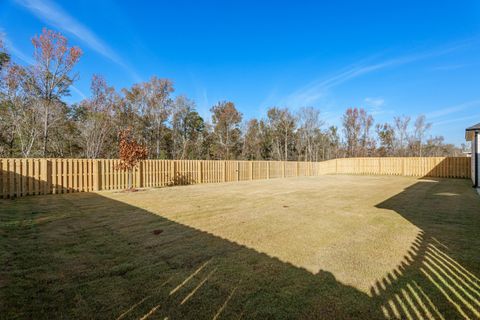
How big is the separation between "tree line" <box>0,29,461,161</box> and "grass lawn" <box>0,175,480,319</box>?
880 centimetres

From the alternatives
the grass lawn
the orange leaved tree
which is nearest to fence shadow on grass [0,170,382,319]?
the grass lawn

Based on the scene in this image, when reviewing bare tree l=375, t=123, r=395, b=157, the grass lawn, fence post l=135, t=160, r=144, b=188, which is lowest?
the grass lawn

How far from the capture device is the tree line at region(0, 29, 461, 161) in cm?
1448

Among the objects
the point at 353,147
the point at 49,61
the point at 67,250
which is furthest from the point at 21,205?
the point at 353,147

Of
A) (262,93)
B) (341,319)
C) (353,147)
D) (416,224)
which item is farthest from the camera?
(353,147)

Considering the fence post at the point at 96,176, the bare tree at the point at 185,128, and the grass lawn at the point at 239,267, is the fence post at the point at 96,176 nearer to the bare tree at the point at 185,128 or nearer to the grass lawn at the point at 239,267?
the grass lawn at the point at 239,267

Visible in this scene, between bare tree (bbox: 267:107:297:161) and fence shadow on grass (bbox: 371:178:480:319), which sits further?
bare tree (bbox: 267:107:297:161)

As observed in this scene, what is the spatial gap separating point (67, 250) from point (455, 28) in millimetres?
21889

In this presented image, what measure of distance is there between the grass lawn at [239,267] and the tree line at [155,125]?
28.9 ft

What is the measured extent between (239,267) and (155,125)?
27.2 metres

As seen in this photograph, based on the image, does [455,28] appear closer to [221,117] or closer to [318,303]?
[318,303]

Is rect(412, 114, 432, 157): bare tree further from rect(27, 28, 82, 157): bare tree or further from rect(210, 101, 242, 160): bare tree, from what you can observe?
rect(27, 28, 82, 157): bare tree

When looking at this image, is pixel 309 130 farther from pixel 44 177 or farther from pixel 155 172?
pixel 44 177

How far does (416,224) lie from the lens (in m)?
4.49
